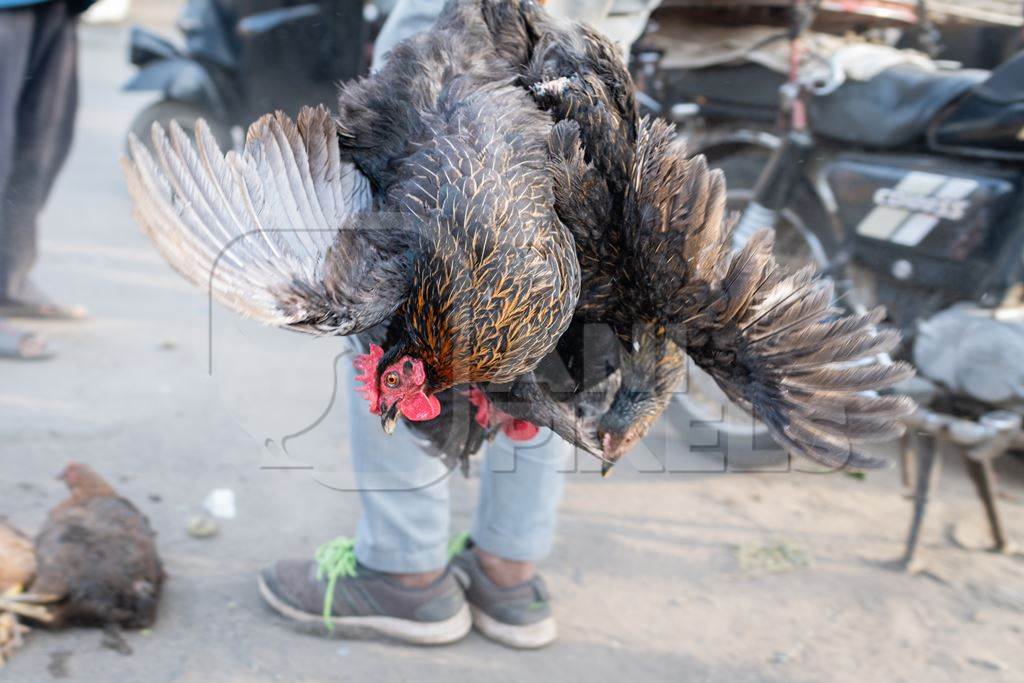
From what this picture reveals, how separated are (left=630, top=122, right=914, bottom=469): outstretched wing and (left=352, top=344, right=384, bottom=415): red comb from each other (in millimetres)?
603

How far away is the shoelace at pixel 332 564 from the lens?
8.77 feet

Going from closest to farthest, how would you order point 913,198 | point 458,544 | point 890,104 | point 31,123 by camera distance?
point 458,544 → point 913,198 → point 890,104 → point 31,123

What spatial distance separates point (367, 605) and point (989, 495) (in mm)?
2291

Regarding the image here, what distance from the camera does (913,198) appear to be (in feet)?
11.3

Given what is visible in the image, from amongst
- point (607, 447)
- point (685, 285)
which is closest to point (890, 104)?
point (685, 285)

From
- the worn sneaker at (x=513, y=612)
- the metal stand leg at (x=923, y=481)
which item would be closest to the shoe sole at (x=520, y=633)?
the worn sneaker at (x=513, y=612)

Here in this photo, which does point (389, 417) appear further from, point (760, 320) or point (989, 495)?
point (989, 495)

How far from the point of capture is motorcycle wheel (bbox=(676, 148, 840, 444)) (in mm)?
3889

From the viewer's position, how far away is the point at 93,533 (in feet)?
8.21

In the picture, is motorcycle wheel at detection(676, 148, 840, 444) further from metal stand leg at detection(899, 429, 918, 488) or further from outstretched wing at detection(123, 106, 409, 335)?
outstretched wing at detection(123, 106, 409, 335)

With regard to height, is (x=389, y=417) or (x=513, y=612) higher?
(x=389, y=417)

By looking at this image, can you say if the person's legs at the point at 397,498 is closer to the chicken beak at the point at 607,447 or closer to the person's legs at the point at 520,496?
the person's legs at the point at 520,496

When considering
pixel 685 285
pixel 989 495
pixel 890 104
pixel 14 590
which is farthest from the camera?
pixel 890 104

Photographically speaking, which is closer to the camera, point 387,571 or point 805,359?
point 805,359
